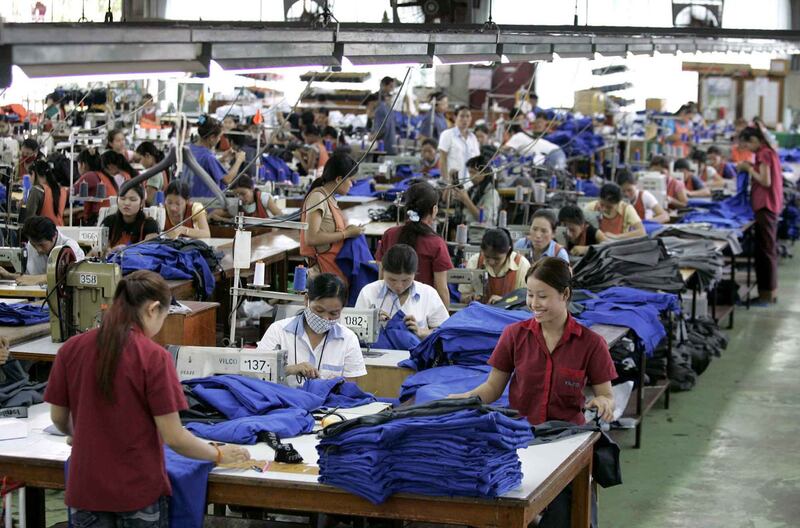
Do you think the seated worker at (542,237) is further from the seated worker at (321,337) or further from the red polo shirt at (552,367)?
the red polo shirt at (552,367)

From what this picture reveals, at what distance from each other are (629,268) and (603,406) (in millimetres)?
3279

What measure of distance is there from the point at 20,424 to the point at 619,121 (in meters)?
12.3

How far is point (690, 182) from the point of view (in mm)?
13031

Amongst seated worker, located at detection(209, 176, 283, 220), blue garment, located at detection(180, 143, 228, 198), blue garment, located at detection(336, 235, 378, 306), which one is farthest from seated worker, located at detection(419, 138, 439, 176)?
blue garment, located at detection(336, 235, 378, 306)

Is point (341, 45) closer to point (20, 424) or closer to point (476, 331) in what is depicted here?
point (476, 331)

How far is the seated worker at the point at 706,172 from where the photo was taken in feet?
45.7

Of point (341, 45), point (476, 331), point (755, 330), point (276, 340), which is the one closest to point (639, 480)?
point (476, 331)

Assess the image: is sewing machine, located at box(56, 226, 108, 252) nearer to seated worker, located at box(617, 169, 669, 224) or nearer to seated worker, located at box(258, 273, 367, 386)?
seated worker, located at box(258, 273, 367, 386)

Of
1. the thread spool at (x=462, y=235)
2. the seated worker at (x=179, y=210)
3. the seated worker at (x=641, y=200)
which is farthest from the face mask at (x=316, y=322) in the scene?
the seated worker at (x=641, y=200)

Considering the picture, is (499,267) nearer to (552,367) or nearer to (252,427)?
(552,367)

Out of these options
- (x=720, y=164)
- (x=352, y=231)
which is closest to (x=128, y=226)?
(x=352, y=231)

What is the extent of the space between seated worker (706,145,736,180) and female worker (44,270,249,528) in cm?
1221

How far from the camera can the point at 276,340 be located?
512 cm

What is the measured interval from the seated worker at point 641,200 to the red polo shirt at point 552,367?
629 cm
